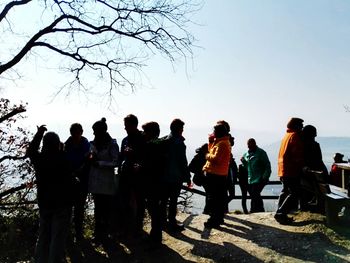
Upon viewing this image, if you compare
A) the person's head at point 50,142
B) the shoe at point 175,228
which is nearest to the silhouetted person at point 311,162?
the shoe at point 175,228

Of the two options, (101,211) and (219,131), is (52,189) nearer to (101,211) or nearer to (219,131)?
(101,211)

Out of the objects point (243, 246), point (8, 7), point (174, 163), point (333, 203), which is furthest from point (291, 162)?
point (8, 7)

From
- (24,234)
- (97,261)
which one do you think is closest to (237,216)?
(97,261)

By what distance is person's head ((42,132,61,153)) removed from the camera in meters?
4.93

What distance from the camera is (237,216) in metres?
7.92

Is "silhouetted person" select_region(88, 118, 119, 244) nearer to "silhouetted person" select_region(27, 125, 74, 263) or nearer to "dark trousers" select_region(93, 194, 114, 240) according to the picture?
"dark trousers" select_region(93, 194, 114, 240)

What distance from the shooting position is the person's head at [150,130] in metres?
5.87

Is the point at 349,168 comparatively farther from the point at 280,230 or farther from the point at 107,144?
the point at 107,144

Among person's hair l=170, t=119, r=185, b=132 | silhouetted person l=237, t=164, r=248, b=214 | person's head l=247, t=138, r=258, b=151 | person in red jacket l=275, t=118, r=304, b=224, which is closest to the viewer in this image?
person's hair l=170, t=119, r=185, b=132

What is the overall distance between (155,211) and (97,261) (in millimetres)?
1271

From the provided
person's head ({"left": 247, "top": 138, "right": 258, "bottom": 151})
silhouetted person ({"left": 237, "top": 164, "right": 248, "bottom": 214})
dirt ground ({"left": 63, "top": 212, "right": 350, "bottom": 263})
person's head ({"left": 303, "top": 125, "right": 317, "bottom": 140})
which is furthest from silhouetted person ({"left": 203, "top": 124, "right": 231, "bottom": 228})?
silhouetted person ({"left": 237, "top": 164, "right": 248, "bottom": 214})

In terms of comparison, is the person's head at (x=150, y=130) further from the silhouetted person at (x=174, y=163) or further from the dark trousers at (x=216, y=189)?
the dark trousers at (x=216, y=189)

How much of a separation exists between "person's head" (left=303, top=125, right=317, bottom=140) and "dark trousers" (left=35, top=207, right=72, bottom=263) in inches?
172

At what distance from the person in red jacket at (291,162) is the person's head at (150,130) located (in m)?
2.47
